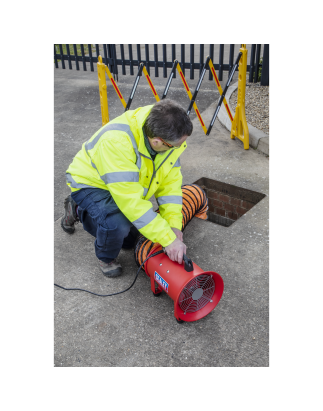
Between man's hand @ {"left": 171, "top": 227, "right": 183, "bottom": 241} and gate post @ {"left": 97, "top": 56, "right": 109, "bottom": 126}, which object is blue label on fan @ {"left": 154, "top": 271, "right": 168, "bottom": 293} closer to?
man's hand @ {"left": 171, "top": 227, "right": 183, "bottom": 241}

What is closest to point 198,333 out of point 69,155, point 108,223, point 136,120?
point 108,223

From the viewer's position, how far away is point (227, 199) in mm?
4473

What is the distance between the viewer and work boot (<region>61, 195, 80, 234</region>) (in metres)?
3.41

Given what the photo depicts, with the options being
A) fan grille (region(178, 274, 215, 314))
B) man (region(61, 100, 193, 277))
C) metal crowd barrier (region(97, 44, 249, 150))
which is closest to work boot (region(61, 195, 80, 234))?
man (region(61, 100, 193, 277))

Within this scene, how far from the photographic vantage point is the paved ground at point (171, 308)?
2.43 meters

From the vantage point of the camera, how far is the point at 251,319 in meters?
2.66

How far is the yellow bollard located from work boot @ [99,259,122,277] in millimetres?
2975

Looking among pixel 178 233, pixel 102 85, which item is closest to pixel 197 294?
pixel 178 233

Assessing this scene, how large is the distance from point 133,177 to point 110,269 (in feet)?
3.09

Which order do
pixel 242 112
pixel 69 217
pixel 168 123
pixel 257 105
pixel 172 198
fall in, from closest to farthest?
pixel 168 123 → pixel 172 198 → pixel 69 217 → pixel 242 112 → pixel 257 105

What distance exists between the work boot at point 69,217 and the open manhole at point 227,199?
5.54 ft

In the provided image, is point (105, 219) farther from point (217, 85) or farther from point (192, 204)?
point (217, 85)

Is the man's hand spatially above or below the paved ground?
above

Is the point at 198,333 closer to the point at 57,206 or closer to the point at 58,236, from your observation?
the point at 58,236
